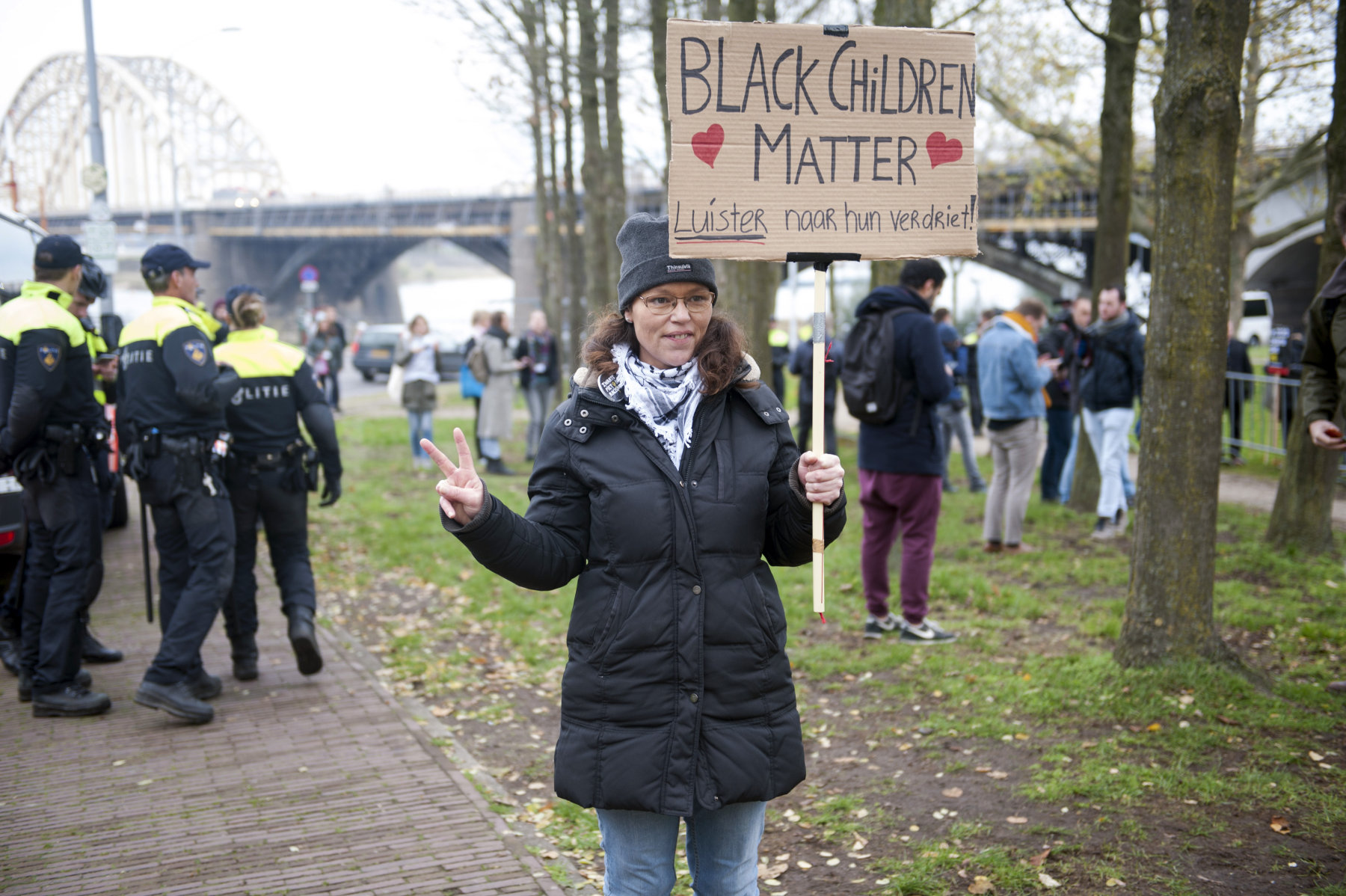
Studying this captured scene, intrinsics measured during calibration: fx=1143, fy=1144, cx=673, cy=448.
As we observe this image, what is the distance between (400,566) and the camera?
9.12m

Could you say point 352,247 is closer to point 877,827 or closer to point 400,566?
point 400,566

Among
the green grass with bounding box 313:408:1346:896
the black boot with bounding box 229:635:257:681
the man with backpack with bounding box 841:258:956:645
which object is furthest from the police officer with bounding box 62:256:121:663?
the man with backpack with bounding box 841:258:956:645

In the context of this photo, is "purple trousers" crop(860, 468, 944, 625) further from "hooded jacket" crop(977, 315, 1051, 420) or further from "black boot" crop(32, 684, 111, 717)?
"black boot" crop(32, 684, 111, 717)

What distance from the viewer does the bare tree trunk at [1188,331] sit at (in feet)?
16.1

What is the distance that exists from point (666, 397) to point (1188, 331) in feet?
10.7

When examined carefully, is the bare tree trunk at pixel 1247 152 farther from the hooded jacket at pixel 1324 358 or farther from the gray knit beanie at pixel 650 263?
the gray knit beanie at pixel 650 263

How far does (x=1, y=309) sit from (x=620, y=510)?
13.4ft

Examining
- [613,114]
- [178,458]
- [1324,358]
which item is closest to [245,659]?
[178,458]

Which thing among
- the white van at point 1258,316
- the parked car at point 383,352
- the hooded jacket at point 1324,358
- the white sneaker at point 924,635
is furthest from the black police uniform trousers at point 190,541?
the white van at point 1258,316

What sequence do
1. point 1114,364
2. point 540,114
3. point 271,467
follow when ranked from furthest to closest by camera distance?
1. point 540,114
2. point 1114,364
3. point 271,467

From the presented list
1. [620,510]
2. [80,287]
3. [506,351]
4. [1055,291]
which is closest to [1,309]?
[80,287]

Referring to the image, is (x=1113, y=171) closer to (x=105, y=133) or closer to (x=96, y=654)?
(x=96, y=654)

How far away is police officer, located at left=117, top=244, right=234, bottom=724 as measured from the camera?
522cm

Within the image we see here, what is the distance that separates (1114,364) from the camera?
28.9 ft
